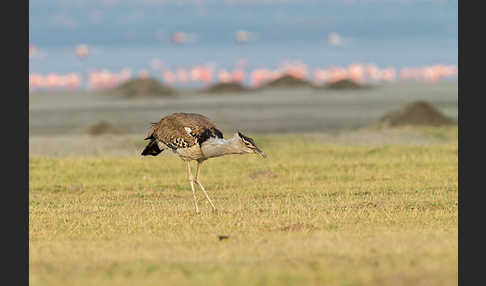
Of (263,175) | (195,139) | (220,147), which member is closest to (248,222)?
(220,147)

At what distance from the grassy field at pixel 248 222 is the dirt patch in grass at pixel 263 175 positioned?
0.22 feet

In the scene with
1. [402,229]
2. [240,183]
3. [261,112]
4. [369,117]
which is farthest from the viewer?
[261,112]

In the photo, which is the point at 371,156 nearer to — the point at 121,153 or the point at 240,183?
the point at 240,183

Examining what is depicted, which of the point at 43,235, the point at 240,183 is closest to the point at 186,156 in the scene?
the point at 43,235

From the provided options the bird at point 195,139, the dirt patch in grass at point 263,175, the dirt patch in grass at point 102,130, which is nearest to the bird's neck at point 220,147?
the bird at point 195,139

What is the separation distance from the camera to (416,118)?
3941cm

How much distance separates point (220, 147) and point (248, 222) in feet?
4.42

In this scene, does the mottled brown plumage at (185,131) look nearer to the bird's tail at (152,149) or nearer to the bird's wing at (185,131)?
the bird's wing at (185,131)

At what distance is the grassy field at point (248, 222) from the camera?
9039 mm

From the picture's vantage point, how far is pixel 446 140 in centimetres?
3186

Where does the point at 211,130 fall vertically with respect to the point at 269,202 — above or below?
above

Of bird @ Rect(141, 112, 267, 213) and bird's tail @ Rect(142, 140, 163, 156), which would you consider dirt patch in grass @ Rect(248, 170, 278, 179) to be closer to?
bird's tail @ Rect(142, 140, 163, 156)

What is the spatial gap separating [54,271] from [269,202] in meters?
6.47

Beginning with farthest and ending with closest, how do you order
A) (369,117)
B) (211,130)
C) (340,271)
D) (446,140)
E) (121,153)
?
(369,117)
(446,140)
(121,153)
(211,130)
(340,271)
